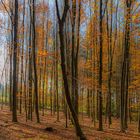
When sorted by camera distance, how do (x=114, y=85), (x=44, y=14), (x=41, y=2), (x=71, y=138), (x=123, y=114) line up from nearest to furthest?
(x=71, y=138) < (x=123, y=114) < (x=41, y=2) < (x=44, y=14) < (x=114, y=85)

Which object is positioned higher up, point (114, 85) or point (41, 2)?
point (41, 2)

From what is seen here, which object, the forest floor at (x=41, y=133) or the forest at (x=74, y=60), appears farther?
the forest at (x=74, y=60)

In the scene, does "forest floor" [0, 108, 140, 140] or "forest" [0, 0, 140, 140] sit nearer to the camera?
"forest floor" [0, 108, 140, 140]

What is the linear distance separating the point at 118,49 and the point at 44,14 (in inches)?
379

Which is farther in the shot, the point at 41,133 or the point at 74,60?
the point at 74,60

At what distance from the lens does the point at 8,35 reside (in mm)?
21812

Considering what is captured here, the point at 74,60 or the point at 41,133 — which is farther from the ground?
the point at 74,60

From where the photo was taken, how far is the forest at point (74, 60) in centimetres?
1219

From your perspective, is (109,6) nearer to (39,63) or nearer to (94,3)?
(94,3)

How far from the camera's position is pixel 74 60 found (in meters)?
13.4

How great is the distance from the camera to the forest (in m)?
12.2

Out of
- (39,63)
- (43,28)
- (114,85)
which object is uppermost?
(43,28)

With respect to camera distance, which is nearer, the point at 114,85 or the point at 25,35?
the point at 25,35

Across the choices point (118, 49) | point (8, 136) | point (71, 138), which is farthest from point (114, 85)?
point (8, 136)
